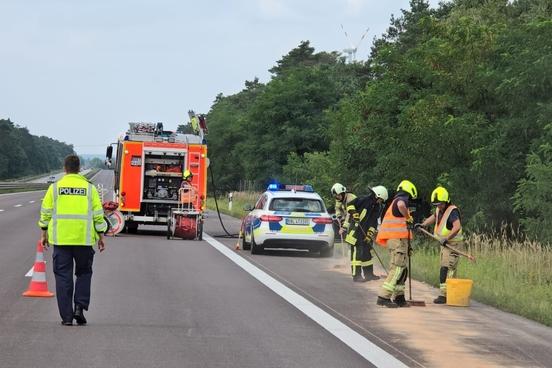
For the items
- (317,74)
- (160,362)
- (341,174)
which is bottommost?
(160,362)

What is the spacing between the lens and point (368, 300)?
1308 cm

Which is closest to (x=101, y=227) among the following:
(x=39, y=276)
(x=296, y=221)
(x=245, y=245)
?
(x=39, y=276)

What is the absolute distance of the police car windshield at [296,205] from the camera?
69.1 ft

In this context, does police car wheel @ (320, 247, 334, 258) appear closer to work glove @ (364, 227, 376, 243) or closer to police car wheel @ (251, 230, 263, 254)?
police car wheel @ (251, 230, 263, 254)

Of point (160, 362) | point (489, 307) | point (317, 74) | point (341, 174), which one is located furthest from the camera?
point (317, 74)

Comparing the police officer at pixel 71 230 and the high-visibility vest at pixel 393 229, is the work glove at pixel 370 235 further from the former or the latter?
the police officer at pixel 71 230

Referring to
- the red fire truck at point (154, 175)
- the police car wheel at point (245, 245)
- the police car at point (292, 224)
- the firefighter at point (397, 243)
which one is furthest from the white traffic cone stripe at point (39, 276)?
the red fire truck at point (154, 175)

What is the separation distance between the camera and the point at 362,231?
51.7 ft

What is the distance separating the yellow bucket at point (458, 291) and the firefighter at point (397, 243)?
0.66 metres

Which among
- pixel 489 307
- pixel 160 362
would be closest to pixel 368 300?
pixel 489 307

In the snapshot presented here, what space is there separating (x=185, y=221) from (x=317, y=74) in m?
29.5

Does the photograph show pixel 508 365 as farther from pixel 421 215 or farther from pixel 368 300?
pixel 421 215

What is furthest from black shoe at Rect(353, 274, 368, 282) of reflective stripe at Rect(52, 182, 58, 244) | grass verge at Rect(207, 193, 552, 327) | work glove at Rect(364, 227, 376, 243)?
reflective stripe at Rect(52, 182, 58, 244)

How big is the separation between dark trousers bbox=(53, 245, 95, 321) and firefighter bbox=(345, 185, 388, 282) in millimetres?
6749
